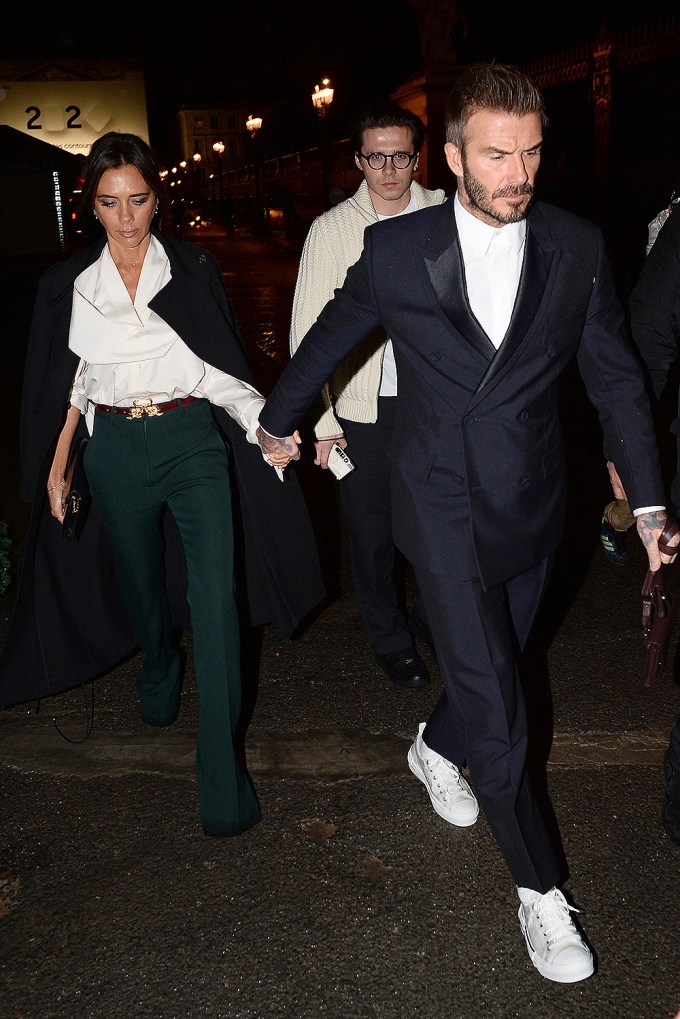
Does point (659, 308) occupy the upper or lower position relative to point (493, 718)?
upper

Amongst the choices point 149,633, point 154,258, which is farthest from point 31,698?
point 154,258

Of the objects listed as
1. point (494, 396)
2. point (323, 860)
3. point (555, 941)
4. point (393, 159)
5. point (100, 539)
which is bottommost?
point (323, 860)

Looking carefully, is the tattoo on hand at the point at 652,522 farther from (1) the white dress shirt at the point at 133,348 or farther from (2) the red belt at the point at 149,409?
(2) the red belt at the point at 149,409

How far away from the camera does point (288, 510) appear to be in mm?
3637

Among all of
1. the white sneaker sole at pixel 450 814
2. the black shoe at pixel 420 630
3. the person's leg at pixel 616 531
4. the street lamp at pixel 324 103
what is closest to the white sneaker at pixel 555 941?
the white sneaker sole at pixel 450 814

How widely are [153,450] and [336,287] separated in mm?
1047

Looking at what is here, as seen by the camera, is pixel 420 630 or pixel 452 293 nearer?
pixel 452 293

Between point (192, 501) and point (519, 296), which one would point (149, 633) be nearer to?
point (192, 501)

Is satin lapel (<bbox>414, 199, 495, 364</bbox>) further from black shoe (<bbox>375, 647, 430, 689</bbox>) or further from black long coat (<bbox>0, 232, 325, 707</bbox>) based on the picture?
black shoe (<bbox>375, 647, 430, 689</bbox>)

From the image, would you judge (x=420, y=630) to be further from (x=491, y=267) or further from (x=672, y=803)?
(x=491, y=267)

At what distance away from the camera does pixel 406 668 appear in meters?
4.07

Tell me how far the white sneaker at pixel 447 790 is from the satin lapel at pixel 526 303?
141 cm

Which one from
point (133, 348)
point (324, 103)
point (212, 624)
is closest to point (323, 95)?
point (324, 103)

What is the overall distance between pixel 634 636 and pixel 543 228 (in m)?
2.68
